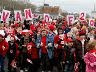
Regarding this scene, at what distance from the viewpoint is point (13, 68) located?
44.4ft

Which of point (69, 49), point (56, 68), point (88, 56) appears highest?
point (88, 56)

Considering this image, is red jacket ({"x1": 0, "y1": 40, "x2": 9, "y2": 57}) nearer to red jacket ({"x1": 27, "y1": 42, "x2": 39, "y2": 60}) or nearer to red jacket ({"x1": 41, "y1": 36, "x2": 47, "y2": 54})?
red jacket ({"x1": 27, "y1": 42, "x2": 39, "y2": 60})

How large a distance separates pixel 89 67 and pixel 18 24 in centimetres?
1064

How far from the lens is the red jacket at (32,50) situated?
44.1 ft

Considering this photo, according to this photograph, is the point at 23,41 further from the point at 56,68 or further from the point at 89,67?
the point at 89,67

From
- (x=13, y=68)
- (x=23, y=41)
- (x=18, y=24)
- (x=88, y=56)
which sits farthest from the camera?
(x=18, y=24)

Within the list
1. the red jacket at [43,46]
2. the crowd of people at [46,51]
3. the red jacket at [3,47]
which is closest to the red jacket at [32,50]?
the crowd of people at [46,51]

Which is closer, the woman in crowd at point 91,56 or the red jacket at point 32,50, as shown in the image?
the woman in crowd at point 91,56

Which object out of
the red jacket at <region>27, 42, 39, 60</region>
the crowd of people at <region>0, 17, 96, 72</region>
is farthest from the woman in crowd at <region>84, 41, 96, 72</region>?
the red jacket at <region>27, 42, 39, 60</region>

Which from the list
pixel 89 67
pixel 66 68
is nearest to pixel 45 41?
pixel 66 68

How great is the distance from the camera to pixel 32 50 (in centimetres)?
1359

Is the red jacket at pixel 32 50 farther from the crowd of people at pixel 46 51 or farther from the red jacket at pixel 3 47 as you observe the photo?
the red jacket at pixel 3 47

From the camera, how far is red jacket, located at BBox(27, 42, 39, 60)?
1344 cm

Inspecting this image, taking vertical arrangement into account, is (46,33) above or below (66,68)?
above
